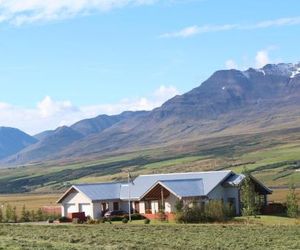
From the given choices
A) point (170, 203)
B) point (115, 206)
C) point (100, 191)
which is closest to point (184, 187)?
point (170, 203)

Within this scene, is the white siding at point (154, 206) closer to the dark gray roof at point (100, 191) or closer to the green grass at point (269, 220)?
the dark gray roof at point (100, 191)

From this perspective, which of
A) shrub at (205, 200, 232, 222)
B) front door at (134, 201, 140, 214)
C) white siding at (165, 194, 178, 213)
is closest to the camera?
shrub at (205, 200, 232, 222)

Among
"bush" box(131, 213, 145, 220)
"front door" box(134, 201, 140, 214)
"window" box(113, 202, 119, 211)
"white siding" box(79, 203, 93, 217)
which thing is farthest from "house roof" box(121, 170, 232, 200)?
"bush" box(131, 213, 145, 220)

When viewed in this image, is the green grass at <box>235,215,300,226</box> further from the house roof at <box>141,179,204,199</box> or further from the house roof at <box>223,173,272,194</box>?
the house roof at <box>141,179,204,199</box>

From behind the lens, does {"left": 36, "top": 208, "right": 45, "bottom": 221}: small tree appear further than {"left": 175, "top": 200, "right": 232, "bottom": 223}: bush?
Yes

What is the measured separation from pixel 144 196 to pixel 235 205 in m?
11.0

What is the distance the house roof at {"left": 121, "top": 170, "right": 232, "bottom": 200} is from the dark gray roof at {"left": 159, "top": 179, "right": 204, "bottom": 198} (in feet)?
1.09

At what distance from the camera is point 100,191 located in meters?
92.4

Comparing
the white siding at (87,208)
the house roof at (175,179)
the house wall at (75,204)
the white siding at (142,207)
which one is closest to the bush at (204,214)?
the house roof at (175,179)

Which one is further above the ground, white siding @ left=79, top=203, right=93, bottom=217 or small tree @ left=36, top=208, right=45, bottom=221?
white siding @ left=79, top=203, right=93, bottom=217

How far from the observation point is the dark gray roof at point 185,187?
82213 millimetres

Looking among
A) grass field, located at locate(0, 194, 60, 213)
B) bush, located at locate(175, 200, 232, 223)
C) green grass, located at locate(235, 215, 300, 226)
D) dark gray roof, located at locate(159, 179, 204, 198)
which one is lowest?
green grass, located at locate(235, 215, 300, 226)

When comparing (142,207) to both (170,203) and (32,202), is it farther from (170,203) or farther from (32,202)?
(32,202)

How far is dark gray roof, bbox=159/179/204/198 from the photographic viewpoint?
270 ft
